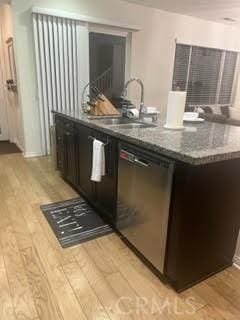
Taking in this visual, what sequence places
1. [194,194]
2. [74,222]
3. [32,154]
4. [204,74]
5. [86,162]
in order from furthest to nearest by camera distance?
[204,74] → [32,154] → [86,162] → [74,222] → [194,194]

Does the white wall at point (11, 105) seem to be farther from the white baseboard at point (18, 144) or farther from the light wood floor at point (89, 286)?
the light wood floor at point (89, 286)

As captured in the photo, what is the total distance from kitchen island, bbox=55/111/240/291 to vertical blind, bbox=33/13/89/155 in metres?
2.48

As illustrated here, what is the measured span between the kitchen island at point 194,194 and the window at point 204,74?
4.29m

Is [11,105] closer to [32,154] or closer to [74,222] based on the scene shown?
[32,154]

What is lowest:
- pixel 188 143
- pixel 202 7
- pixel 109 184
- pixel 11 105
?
pixel 109 184

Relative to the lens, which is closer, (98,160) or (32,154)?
(98,160)

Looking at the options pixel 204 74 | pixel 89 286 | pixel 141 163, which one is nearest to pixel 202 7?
pixel 204 74

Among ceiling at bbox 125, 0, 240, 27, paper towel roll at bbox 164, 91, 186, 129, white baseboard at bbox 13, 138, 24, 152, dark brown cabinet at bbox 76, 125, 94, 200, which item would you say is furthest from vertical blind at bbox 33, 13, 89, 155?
paper towel roll at bbox 164, 91, 186, 129

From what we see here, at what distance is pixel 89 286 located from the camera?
5.23ft

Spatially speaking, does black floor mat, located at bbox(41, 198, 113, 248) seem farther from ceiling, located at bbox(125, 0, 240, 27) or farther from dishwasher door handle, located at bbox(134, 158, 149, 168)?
ceiling, located at bbox(125, 0, 240, 27)

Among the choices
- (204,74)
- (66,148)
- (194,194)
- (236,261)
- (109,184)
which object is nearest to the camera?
(194,194)

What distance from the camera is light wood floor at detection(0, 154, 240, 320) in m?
1.42

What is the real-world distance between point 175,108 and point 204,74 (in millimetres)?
4947

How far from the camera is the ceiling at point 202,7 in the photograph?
4.46 m
